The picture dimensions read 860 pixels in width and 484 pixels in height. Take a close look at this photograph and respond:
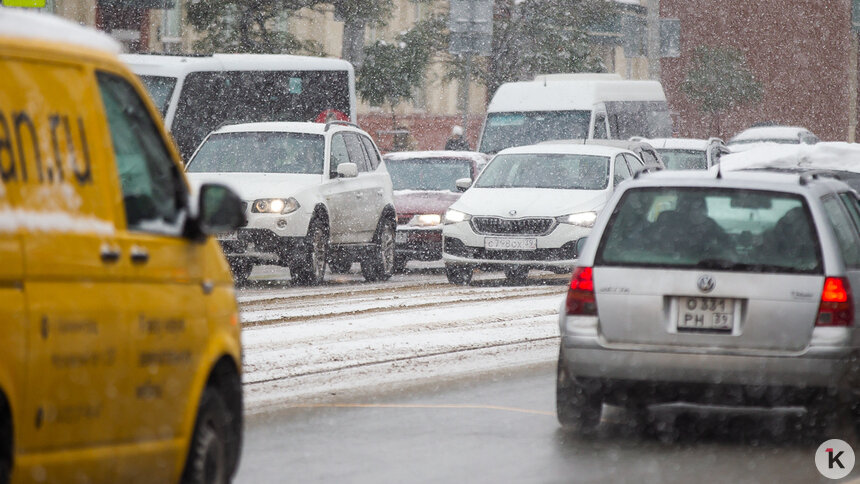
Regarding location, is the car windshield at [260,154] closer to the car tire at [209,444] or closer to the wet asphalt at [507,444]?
the wet asphalt at [507,444]

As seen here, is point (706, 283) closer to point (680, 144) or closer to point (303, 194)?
point (303, 194)

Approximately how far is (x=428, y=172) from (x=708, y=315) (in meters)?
15.6

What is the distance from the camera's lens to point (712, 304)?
8.73 meters

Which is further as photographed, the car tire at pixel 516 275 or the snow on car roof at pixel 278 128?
the car tire at pixel 516 275

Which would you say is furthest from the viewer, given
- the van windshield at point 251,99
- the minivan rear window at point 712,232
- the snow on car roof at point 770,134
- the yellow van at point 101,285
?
the snow on car roof at point 770,134

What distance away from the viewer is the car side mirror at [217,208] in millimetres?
6004

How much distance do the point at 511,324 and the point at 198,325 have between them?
9.23 m

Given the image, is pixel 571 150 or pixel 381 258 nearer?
pixel 381 258

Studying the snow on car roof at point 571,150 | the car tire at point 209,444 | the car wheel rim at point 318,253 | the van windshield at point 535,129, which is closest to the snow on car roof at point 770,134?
the van windshield at point 535,129

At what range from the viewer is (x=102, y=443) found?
5398mm

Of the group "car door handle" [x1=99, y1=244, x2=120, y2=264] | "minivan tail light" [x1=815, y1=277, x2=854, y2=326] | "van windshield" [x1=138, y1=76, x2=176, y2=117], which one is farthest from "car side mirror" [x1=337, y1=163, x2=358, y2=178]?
"car door handle" [x1=99, y1=244, x2=120, y2=264]

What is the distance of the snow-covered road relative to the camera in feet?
37.1

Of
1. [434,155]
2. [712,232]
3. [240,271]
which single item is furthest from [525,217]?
[712,232]

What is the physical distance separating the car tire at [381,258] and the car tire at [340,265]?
1136 mm
